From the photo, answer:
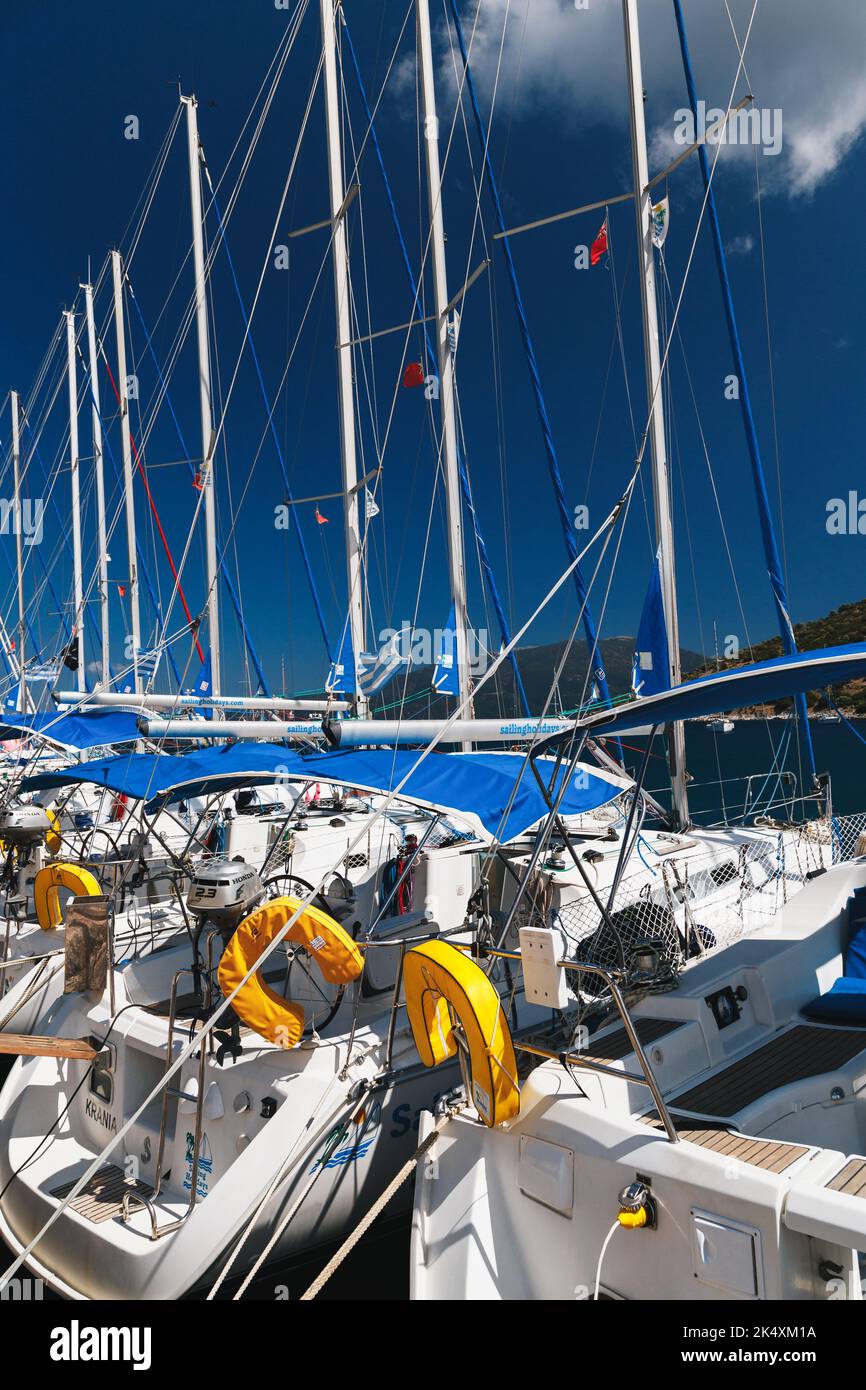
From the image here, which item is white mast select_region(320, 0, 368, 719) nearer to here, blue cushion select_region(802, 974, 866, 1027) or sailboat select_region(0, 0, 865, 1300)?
sailboat select_region(0, 0, 865, 1300)

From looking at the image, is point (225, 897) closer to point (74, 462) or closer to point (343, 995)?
point (343, 995)

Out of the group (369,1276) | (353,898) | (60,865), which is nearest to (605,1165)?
(369,1276)

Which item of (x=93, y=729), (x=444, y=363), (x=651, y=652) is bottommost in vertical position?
(x=93, y=729)

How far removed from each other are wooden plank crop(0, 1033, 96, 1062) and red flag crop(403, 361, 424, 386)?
1081 centimetres

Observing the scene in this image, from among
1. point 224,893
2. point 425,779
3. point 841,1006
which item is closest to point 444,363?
point 425,779

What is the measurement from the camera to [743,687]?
198 inches

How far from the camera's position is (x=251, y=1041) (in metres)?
6.75

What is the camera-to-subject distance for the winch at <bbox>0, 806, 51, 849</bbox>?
39.0 feet

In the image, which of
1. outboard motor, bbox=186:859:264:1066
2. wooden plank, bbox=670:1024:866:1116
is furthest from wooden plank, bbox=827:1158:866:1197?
outboard motor, bbox=186:859:264:1066

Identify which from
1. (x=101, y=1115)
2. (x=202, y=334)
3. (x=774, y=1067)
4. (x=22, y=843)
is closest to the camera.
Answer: (x=774, y=1067)

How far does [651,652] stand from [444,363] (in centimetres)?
587

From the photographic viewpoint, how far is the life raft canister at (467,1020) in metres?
4.89

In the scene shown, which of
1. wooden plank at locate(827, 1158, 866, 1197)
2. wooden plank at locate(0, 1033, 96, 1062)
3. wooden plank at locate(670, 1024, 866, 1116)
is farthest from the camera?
wooden plank at locate(0, 1033, 96, 1062)

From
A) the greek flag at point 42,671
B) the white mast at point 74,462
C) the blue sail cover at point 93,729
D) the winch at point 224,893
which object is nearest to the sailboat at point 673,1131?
the winch at point 224,893
